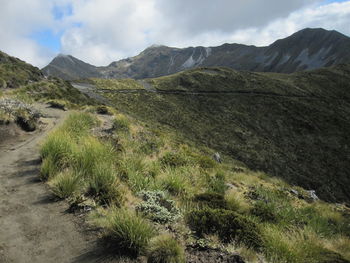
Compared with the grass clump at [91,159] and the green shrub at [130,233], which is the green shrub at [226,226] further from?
the grass clump at [91,159]

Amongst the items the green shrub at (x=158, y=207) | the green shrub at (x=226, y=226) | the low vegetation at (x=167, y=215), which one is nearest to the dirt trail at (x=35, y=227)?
the low vegetation at (x=167, y=215)

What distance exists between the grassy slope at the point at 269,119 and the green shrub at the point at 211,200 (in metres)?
29.3

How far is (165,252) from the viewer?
5480mm

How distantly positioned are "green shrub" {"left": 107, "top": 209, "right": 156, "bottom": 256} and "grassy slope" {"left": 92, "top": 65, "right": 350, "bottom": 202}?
33234 mm

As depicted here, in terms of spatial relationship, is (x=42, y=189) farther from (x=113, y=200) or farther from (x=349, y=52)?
(x=349, y=52)

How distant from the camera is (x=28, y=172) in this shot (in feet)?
30.4

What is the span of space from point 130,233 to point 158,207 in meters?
1.65

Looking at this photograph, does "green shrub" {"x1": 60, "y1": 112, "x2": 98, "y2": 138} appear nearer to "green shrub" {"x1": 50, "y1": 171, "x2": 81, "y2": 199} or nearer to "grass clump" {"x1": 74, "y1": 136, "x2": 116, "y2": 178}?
"grass clump" {"x1": 74, "y1": 136, "x2": 116, "y2": 178}

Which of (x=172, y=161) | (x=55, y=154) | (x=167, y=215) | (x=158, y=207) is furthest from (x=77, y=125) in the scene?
(x=167, y=215)

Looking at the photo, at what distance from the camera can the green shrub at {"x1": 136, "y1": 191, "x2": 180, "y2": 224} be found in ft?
22.9

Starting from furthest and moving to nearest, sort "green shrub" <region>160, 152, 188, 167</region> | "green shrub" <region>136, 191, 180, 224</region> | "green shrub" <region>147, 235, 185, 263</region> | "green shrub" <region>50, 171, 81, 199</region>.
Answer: "green shrub" <region>160, 152, 188, 167</region>, "green shrub" <region>50, 171, 81, 199</region>, "green shrub" <region>136, 191, 180, 224</region>, "green shrub" <region>147, 235, 185, 263</region>

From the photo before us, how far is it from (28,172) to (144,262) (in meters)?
5.54

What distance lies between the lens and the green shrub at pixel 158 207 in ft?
22.9

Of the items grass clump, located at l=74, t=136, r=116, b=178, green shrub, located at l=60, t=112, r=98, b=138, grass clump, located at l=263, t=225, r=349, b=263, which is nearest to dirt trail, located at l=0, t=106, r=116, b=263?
grass clump, located at l=74, t=136, r=116, b=178
